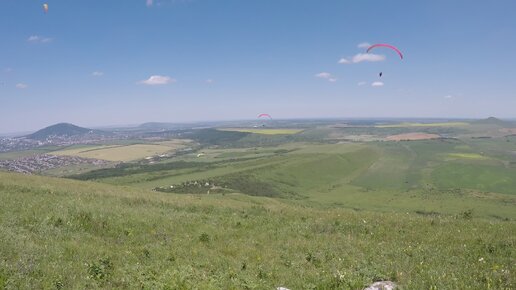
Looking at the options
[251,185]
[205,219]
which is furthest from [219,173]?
[205,219]

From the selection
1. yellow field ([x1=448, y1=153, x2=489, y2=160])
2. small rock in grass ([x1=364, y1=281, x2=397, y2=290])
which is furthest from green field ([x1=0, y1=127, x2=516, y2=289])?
yellow field ([x1=448, y1=153, x2=489, y2=160])

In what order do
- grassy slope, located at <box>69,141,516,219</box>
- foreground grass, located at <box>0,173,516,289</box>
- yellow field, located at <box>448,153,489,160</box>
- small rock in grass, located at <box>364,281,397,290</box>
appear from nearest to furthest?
small rock in grass, located at <box>364,281,397,290</box> → foreground grass, located at <box>0,173,516,289</box> → grassy slope, located at <box>69,141,516,219</box> → yellow field, located at <box>448,153,489,160</box>

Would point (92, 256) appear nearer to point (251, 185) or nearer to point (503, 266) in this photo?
point (503, 266)

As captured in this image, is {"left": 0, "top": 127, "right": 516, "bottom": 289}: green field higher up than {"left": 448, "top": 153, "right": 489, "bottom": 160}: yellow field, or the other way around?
{"left": 0, "top": 127, "right": 516, "bottom": 289}: green field

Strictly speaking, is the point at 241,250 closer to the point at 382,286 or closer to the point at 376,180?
the point at 382,286

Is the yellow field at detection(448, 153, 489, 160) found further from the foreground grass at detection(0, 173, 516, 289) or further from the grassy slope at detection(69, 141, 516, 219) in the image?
the foreground grass at detection(0, 173, 516, 289)

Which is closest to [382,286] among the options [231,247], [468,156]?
[231,247]

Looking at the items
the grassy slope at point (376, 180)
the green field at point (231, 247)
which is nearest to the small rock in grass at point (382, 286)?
the green field at point (231, 247)

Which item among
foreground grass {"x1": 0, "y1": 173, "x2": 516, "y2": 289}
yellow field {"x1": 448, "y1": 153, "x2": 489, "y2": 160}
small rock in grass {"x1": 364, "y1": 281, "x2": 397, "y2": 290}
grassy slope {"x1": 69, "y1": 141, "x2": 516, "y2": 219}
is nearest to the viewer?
small rock in grass {"x1": 364, "y1": 281, "x2": 397, "y2": 290}
